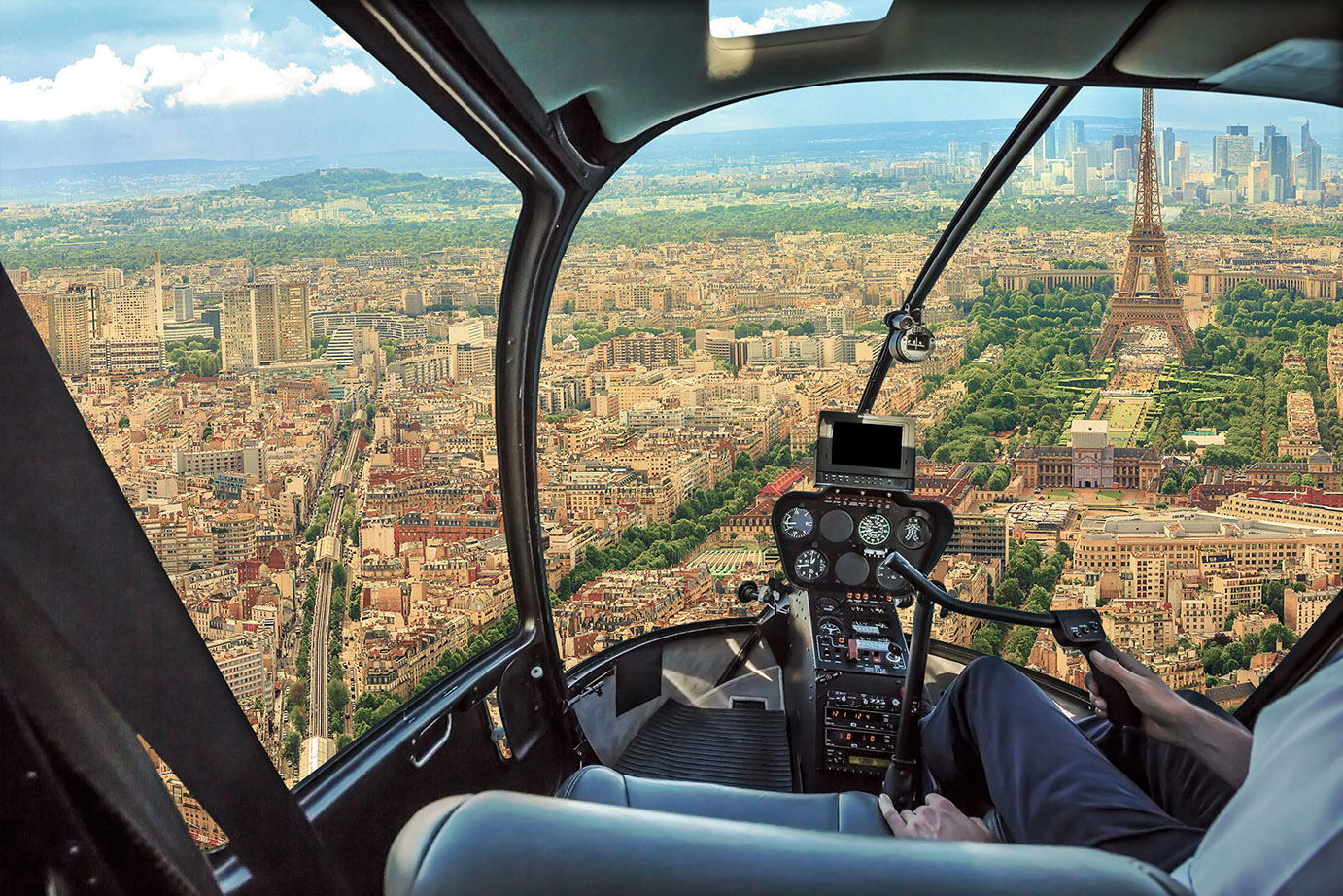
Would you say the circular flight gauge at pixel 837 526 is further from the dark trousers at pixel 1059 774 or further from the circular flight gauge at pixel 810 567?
the dark trousers at pixel 1059 774

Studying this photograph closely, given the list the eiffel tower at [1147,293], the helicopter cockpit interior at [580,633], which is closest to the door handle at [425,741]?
the helicopter cockpit interior at [580,633]

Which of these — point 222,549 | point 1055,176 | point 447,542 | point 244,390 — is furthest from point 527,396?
point 1055,176

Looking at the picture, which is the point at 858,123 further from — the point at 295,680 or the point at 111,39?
the point at 295,680

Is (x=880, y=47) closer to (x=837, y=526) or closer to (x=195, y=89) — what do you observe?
(x=195, y=89)

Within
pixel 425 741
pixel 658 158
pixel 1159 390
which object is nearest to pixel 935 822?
pixel 425 741

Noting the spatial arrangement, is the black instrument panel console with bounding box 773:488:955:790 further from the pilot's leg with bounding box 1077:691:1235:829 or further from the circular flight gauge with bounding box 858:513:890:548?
the pilot's leg with bounding box 1077:691:1235:829

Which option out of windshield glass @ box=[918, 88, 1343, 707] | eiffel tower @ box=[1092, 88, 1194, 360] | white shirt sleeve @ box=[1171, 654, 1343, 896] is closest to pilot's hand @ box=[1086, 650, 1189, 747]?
windshield glass @ box=[918, 88, 1343, 707]

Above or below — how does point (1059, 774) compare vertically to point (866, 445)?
below
